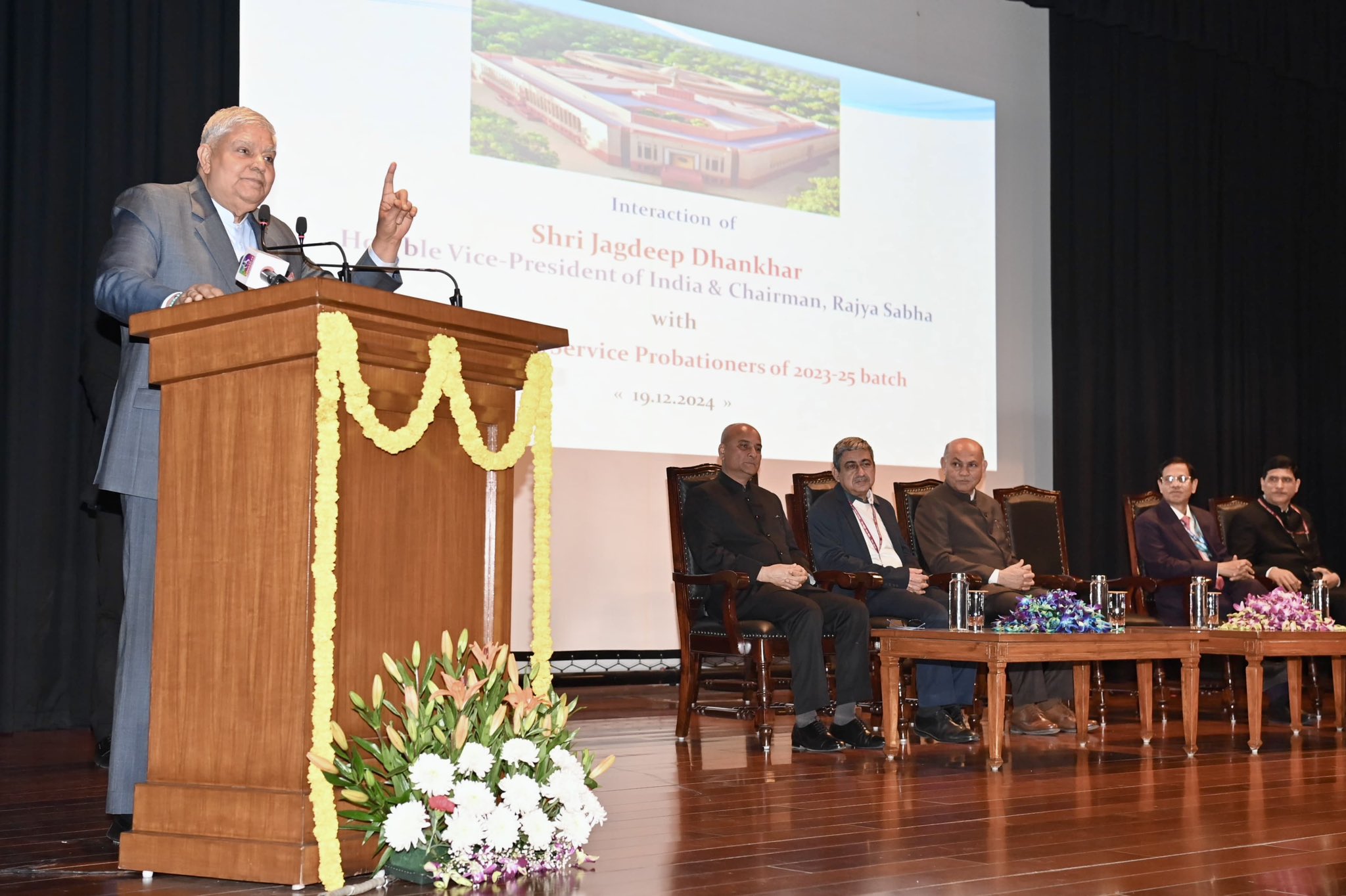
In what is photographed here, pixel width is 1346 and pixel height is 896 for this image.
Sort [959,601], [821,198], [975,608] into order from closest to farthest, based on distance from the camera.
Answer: [959,601], [975,608], [821,198]

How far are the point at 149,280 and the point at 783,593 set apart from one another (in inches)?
103

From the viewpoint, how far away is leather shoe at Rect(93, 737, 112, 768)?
386 centimetres

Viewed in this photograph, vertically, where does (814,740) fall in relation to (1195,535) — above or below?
below

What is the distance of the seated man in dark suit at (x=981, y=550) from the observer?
5.09 metres

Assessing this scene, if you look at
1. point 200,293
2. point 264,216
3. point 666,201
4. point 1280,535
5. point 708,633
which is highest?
point 666,201

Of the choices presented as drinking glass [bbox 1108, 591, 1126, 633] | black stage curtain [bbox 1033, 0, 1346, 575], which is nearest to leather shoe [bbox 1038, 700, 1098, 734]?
drinking glass [bbox 1108, 591, 1126, 633]

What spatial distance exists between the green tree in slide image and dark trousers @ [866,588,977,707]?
7.79 feet

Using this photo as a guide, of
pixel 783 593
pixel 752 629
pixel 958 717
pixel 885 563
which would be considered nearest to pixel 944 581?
pixel 885 563

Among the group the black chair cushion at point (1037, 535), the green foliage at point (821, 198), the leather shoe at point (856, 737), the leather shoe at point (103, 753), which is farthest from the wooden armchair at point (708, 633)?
the green foliage at point (821, 198)

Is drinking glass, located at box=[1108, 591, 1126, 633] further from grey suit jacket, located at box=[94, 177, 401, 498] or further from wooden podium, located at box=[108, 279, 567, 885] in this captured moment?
grey suit jacket, located at box=[94, 177, 401, 498]

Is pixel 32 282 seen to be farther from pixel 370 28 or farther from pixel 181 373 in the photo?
pixel 181 373

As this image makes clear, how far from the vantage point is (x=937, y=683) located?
4730mm

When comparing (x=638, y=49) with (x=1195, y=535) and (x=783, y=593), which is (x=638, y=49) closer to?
(x=783, y=593)

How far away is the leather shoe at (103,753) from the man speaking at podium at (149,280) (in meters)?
1.49
